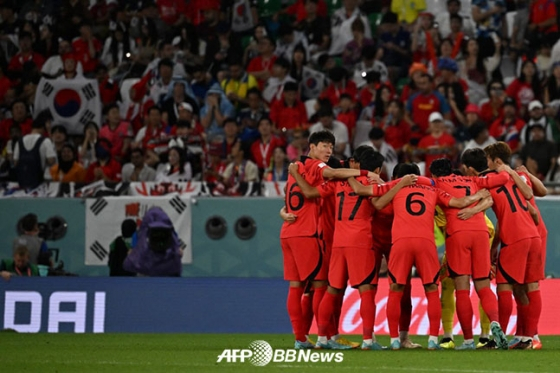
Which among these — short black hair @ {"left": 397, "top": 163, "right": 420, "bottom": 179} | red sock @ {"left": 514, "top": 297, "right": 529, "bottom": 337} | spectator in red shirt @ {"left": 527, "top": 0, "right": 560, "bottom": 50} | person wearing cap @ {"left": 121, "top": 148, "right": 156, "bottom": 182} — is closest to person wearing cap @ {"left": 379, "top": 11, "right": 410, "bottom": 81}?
spectator in red shirt @ {"left": 527, "top": 0, "right": 560, "bottom": 50}

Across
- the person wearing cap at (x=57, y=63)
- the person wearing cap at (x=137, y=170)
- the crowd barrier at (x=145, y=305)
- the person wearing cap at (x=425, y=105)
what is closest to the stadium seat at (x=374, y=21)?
the person wearing cap at (x=425, y=105)

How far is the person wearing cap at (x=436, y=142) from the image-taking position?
19375 mm

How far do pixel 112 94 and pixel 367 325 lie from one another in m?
11.6

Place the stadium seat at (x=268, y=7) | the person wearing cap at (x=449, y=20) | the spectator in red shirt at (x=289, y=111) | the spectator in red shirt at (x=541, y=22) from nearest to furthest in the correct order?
1. the spectator in red shirt at (x=289, y=111)
2. the spectator in red shirt at (x=541, y=22)
3. the person wearing cap at (x=449, y=20)
4. the stadium seat at (x=268, y=7)

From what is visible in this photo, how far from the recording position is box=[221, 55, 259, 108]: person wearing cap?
22094 millimetres

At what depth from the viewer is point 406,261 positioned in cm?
1240

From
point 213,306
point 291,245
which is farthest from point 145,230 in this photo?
point 291,245

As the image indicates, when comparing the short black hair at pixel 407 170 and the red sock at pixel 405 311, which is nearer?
the short black hair at pixel 407 170

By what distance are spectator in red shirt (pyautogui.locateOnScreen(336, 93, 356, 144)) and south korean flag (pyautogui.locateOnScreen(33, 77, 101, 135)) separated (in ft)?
14.6

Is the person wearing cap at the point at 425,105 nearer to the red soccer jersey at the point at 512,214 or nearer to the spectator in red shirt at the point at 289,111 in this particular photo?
the spectator in red shirt at the point at 289,111

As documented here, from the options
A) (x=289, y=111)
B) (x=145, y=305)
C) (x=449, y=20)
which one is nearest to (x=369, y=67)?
(x=449, y=20)

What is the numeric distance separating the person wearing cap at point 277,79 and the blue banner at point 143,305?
19.2ft

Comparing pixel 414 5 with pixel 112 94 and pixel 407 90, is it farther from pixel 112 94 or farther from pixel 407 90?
pixel 112 94

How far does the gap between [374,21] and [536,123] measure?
507cm
